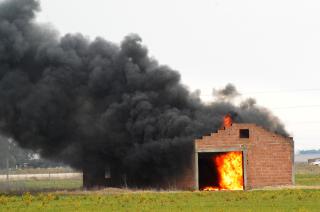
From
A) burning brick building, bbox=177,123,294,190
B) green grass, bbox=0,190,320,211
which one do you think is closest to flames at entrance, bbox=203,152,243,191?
burning brick building, bbox=177,123,294,190

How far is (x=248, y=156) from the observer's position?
51906mm

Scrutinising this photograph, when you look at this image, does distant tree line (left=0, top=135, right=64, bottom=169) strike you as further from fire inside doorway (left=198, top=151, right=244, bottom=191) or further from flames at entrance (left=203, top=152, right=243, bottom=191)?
flames at entrance (left=203, top=152, right=243, bottom=191)

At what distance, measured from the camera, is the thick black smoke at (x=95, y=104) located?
5681cm

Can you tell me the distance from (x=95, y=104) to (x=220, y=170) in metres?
15.0

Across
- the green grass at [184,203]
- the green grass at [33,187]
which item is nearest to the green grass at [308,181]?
the green grass at [184,203]

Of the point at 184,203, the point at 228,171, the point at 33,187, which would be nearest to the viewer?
the point at 184,203

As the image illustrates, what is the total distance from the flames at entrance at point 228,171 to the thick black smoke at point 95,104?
338 centimetres

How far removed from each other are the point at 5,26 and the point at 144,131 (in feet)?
64.3

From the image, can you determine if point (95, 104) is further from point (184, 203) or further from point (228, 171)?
point (184, 203)

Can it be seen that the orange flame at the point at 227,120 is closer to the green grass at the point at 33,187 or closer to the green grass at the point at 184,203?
the green grass at the point at 184,203

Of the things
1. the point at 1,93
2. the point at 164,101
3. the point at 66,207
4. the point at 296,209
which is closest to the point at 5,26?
the point at 1,93

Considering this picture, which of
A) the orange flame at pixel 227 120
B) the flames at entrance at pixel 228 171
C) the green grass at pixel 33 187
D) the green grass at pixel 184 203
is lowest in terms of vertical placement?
the green grass at pixel 33 187

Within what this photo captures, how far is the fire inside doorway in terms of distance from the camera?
2082 inches

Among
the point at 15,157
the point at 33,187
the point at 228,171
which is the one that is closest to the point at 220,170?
the point at 228,171
